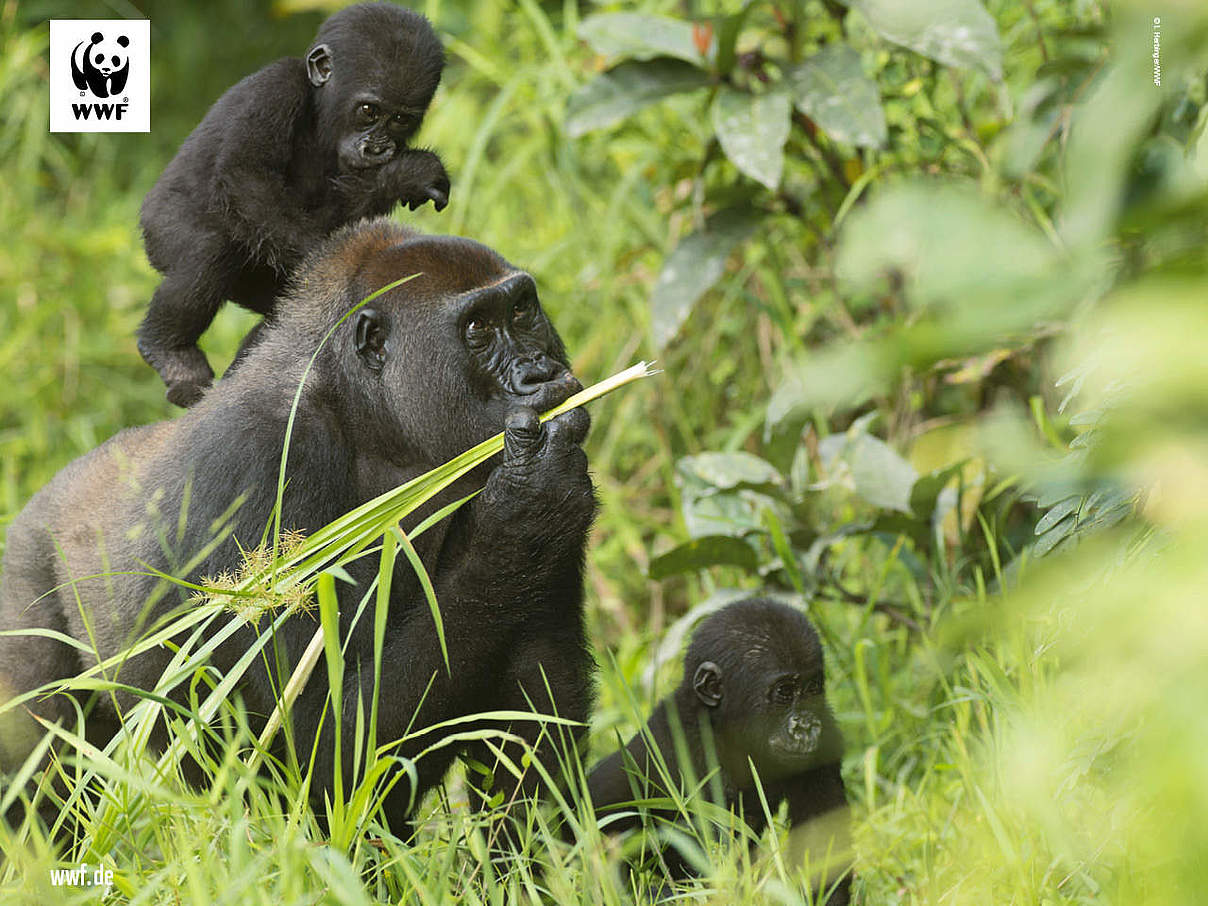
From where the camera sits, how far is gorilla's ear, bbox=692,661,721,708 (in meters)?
3.35

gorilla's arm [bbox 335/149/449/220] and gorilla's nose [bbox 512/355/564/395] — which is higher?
gorilla's arm [bbox 335/149/449/220]

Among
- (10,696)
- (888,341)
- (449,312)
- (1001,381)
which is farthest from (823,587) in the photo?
(888,341)

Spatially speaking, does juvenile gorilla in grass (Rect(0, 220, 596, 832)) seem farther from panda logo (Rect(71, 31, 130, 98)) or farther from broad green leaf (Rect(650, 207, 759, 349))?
broad green leaf (Rect(650, 207, 759, 349))

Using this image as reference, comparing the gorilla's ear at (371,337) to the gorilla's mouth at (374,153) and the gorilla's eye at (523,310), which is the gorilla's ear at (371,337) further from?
the gorilla's mouth at (374,153)

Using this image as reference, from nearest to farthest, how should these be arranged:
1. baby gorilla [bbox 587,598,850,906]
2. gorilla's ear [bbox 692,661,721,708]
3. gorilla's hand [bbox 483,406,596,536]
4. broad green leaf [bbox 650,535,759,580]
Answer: gorilla's hand [bbox 483,406,596,536] < baby gorilla [bbox 587,598,850,906] < gorilla's ear [bbox 692,661,721,708] < broad green leaf [bbox 650,535,759,580]

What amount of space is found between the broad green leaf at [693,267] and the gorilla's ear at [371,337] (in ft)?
5.30

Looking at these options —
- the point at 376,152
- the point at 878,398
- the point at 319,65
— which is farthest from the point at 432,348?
the point at 878,398

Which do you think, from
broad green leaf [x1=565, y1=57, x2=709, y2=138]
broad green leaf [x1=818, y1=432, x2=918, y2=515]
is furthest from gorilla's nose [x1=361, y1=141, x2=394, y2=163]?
broad green leaf [x1=818, y1=432, x2=918, y2=515]

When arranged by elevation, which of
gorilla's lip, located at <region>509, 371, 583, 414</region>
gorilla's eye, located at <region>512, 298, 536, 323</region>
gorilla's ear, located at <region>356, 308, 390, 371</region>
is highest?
gorilla's eye, located at <region>512, 298, 536, 323</region>

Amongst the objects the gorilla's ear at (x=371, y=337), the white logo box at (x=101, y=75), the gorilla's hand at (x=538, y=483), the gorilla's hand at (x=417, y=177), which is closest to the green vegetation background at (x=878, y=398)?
the gorilla's hand at (x=538, y=483)

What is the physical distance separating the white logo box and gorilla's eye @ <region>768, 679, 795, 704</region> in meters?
2.24

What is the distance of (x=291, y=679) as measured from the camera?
239 centimetres

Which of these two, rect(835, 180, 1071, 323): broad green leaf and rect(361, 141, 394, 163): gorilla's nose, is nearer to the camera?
rect(835, 180, 1071, 323): broad green leaf

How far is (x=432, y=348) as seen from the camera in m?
2.71
